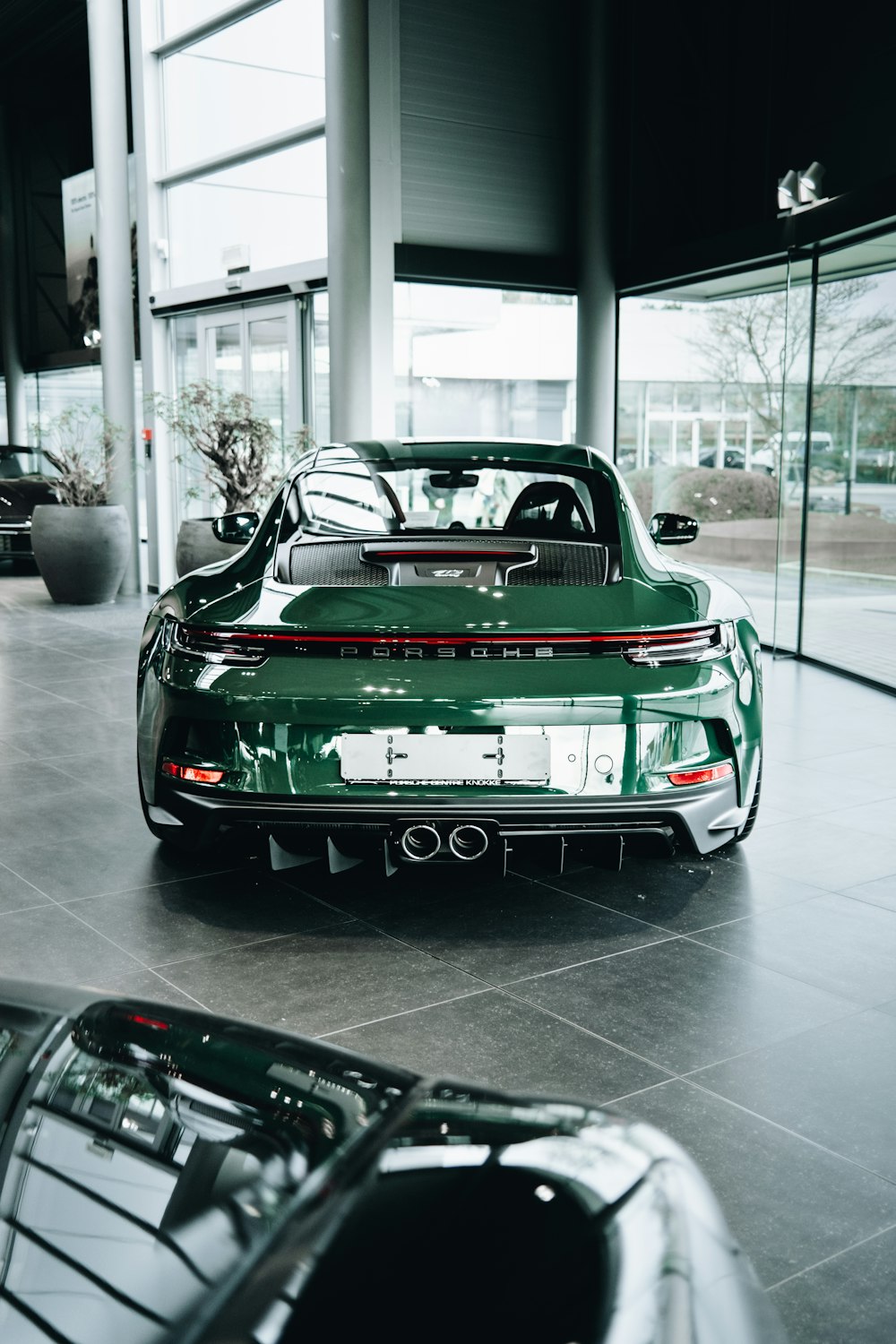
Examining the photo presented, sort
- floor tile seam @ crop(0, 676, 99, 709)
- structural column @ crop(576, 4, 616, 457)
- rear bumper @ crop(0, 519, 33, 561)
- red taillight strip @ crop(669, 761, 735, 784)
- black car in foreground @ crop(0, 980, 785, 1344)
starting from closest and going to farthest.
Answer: black car in foreground @ crop(0, 980, 785, 1344) → red taillight strip @ crop(669, 761, 735, 784) → floor tile seam @ crop(0, 676, 99, 709) → structural column @ crop(576, 4, 616, 457) → rear bumper @ crop(0, 519, 33, 561)

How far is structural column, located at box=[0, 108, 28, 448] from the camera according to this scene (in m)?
23.0

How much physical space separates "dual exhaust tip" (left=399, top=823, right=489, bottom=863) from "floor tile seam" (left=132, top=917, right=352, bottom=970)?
1.65 ft

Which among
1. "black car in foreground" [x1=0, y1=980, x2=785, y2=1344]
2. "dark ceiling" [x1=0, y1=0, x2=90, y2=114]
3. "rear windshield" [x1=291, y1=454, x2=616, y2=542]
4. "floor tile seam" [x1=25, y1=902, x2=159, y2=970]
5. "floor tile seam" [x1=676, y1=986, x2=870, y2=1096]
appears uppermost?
"dark ceiling" [x1=0, y1=0, x2=90, y2=114]

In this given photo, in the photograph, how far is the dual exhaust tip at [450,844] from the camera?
3.29m

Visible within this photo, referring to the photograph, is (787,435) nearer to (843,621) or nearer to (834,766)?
(843,621)

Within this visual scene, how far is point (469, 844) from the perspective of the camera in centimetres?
330

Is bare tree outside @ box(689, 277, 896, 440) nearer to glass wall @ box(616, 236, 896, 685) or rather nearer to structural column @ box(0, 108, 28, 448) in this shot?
glass wall @ box(616, 236, 896, 685)

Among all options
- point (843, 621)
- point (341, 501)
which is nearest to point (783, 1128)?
point (341, 501)

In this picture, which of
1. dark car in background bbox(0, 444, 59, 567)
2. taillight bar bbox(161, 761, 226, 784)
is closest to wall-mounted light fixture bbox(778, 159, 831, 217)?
taillight bar bbox(161, 761, 226, 784)

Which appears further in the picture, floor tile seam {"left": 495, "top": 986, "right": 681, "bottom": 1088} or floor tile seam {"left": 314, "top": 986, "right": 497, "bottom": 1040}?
floor tile seam {"left": 314, "top": 986, "right": 497, "bottom": 1040}

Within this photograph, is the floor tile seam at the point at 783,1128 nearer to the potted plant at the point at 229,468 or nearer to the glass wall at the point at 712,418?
the glass wall at the point at 712,418

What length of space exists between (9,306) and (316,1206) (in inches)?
966

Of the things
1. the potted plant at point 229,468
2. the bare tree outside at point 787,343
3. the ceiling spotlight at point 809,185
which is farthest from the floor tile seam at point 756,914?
the potted plant at point 229,468

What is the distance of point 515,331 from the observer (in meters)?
11.5
